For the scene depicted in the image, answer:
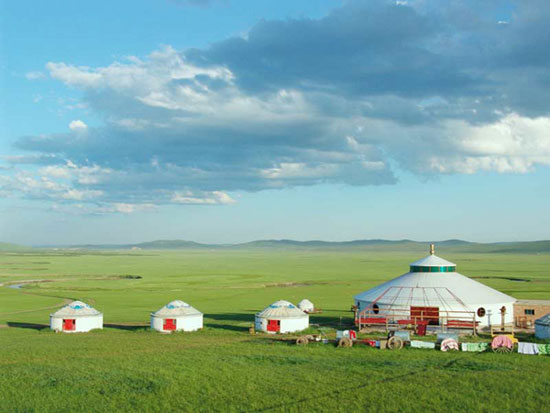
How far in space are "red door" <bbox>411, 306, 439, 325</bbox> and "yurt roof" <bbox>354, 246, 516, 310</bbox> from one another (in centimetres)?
46

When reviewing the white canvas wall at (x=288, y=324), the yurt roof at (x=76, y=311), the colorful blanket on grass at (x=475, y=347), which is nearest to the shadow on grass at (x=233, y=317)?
the white canvas wall at (x=288, y=324)

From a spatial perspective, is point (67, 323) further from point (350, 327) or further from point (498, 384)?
point (498, 384)

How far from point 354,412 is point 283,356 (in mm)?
12454

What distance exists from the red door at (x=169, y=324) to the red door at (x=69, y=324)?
844 cm

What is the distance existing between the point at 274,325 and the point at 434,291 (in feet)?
47.4

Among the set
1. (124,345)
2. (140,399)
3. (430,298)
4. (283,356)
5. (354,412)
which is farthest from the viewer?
(430,298)

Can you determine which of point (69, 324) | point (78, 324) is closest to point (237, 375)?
point (78, 324)

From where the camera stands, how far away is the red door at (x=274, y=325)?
1944 inches

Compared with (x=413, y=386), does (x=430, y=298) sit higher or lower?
higher

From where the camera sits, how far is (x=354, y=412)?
25.5 m

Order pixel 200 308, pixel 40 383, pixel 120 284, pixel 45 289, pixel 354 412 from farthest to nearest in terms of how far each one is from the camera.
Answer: pixel 120 284
pixel 45 289
pixel 200 308
pixel 40 383
pixel 354 412

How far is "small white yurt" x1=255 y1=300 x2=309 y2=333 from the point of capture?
4938 cm

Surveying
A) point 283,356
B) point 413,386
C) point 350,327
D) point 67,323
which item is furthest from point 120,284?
point 413,386

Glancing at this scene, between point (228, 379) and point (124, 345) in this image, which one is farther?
point (124, 345)
